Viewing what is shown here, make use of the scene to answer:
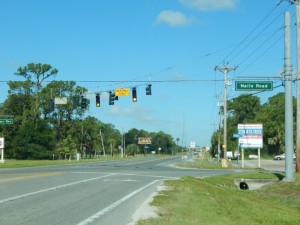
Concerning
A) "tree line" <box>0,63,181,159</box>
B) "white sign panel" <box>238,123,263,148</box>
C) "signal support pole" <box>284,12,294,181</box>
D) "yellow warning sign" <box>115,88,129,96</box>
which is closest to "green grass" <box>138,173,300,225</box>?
"signal support pole" <box>284,12,294,181</box>

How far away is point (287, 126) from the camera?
93.9 ft

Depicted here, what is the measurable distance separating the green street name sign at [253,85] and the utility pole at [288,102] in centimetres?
276

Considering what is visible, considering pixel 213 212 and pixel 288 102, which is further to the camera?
pixel 288 102

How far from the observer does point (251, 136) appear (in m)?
57.4

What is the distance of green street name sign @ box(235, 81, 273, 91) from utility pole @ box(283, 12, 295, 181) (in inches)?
109

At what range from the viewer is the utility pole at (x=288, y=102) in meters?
28.4

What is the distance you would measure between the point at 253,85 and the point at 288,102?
403 cm

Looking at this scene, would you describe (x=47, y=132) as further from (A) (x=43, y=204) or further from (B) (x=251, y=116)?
(A) (x=43, y=204)

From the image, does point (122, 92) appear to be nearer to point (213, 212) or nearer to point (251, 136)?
point (251, 136)

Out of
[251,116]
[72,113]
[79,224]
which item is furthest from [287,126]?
[251,116]

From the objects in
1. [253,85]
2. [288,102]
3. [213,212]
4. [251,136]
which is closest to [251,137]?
[251,136]

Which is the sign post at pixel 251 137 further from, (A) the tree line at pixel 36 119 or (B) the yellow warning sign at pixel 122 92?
(A) the tree line at pixel 36 119

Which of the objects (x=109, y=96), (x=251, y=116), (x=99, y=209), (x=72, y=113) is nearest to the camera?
(x=99, y=209)

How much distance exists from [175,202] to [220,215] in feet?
12.4
